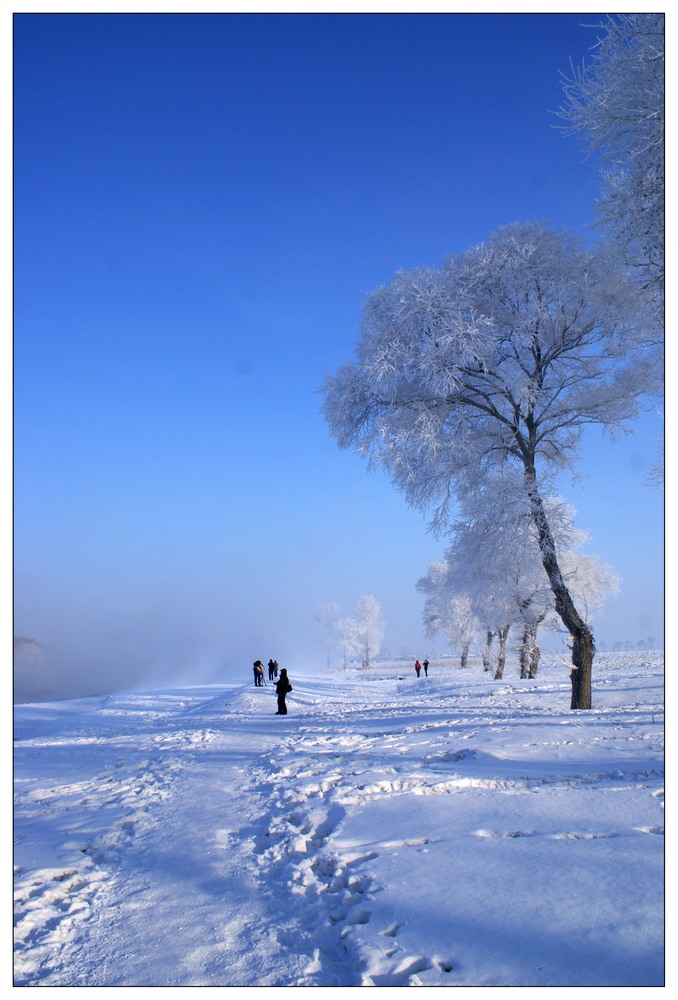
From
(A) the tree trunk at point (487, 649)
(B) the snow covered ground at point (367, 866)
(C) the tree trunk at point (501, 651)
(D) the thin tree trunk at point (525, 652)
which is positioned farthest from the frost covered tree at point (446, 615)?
(B) the snow covered ground at point (367, 866)

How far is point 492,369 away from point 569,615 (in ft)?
16.9

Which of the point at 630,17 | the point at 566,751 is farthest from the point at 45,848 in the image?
the point at 630,17

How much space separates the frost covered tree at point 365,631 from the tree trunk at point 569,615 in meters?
73.3

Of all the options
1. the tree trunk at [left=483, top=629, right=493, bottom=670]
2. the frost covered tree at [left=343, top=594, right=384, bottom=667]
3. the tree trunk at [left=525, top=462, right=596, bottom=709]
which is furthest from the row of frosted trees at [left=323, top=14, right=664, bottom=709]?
the frost covered tree at [left=343, top=594, right=384, bottom=667]

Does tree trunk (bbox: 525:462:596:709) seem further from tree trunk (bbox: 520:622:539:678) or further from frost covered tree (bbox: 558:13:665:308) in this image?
tree trunk (bbox: 520:622:539:678)

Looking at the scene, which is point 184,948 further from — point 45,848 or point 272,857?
point 45,848

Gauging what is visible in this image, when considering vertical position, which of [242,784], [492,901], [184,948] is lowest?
[242,784]

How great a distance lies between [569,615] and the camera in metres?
10.7

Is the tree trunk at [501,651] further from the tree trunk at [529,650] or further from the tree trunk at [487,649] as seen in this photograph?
the tree trunk at [487,649]

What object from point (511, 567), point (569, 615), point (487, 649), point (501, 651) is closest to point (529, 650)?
point (501, 651)

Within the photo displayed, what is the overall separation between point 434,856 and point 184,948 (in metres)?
1.93

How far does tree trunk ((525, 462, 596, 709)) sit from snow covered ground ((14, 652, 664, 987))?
1255 mm

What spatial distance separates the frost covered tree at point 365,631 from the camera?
82500mm

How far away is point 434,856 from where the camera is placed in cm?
427
